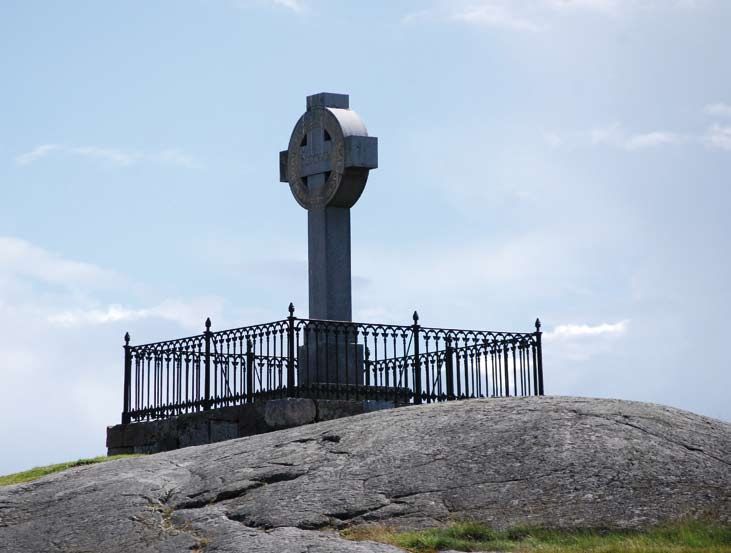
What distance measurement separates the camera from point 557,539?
1035 centimetres

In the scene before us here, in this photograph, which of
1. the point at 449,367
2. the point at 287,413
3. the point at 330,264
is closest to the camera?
the point at 287,413

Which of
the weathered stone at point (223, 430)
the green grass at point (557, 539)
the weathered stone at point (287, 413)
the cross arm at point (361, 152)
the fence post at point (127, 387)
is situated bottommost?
the green grass at point (557, 539)

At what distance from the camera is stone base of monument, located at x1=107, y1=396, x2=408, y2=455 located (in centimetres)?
1795

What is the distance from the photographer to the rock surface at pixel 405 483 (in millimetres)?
10914

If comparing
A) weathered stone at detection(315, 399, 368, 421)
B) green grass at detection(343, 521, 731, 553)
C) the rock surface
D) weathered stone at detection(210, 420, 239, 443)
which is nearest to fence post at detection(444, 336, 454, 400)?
weathered stone at detection(315, 399, 368, 421)

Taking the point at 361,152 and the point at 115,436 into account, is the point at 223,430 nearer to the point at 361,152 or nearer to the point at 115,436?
the point at 115,436

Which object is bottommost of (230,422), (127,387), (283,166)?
(230,422)

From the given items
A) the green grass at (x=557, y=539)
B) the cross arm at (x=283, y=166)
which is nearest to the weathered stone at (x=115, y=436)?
the cross arm at (x=283, y=166)

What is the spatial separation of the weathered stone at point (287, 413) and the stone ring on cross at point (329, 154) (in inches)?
161

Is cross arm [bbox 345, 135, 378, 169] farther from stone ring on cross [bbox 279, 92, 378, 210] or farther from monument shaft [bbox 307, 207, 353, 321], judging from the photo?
monument shaft [bbox 307, 207, 353, 321]

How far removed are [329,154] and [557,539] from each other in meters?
11.5

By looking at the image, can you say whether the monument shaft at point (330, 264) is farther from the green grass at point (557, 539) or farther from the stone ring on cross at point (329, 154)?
the green grass at point (557, 539)

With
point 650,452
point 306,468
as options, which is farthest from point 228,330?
point 650,452

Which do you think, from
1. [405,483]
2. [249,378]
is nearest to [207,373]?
[249,378]
